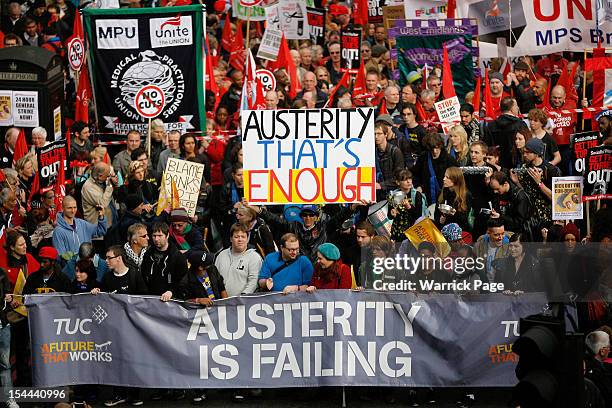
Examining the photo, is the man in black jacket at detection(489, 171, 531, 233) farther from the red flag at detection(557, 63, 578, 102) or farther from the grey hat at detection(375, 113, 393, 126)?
the red flag at detection(557, 63, 578, 102)

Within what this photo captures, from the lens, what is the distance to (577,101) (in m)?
19.6

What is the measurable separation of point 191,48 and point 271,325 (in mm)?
6672

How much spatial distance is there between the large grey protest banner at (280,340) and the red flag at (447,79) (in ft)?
20.6

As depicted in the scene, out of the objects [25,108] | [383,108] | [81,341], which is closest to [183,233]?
[81,341]

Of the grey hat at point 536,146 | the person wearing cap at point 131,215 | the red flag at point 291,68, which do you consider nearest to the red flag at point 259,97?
the red flag at point 291,68

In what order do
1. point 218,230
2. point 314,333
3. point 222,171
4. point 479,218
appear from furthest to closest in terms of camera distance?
1. point 222,171
2. point 218,230
3. point 479,218
4. point 314,333

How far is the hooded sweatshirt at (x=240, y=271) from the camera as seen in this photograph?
13.7 metres

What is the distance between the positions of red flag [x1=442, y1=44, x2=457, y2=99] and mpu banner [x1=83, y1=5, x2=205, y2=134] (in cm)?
325

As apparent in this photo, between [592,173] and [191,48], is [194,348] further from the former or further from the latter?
[191,48]

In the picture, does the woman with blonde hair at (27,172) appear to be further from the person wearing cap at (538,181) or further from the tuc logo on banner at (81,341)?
the person wearing cap at (538,181)

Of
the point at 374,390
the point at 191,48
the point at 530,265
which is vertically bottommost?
the point at 374,390

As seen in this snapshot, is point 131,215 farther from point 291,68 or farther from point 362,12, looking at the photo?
point 362,12

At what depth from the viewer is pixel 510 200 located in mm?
15242

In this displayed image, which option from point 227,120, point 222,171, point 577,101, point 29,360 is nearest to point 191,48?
point 227,120
